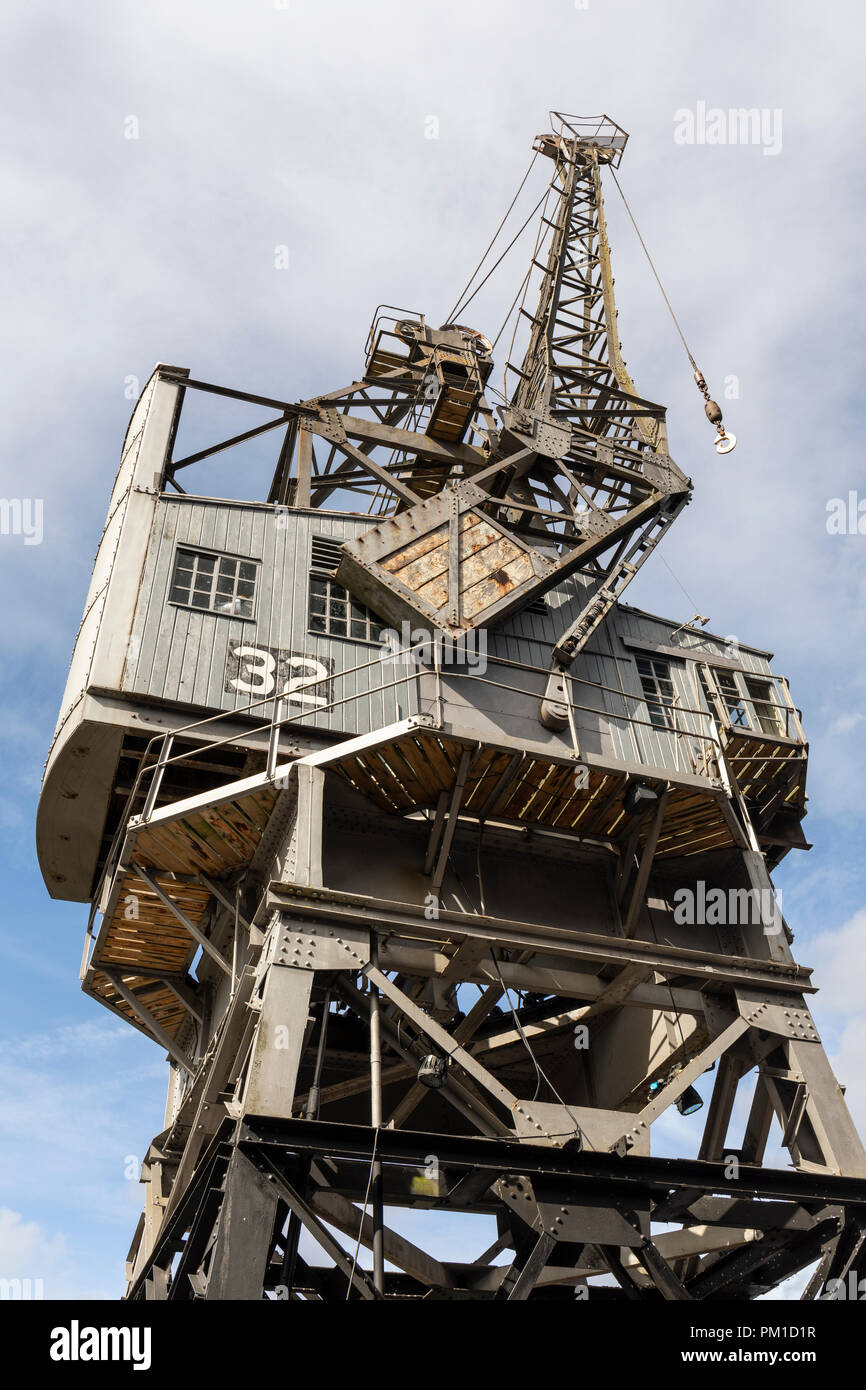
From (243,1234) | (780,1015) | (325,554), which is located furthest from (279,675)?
(780,1015)

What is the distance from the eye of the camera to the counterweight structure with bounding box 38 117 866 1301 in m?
11.9

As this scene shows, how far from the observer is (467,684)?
635 inches

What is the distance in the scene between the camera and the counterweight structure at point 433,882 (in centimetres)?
1195

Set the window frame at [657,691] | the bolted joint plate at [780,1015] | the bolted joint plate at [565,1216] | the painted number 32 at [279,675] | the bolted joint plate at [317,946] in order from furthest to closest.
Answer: the window frame at [657,691], the painted number 32 at [279,675], the bolted joint plate at [780,1015], the bolted joint plate at [317,946], the bolted joint plate at [565,1216]

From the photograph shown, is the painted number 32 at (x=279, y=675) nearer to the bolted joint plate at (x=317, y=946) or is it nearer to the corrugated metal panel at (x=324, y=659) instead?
the corrugated metal panel at (x=324, y=659)

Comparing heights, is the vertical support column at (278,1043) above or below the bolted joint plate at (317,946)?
below

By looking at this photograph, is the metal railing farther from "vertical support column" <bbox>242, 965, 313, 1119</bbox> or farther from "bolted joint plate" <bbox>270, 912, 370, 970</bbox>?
"vertical support column" <bbox>242, 965, 313, 1119</bbox>

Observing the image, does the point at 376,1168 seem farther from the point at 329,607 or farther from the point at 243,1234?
the point at 329,607

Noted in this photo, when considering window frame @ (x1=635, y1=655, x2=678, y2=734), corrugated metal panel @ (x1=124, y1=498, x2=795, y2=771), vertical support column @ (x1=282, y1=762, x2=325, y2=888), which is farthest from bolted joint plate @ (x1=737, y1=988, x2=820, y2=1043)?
vertical support column @ (x1=282, y1=762, x2=325, y2=888)

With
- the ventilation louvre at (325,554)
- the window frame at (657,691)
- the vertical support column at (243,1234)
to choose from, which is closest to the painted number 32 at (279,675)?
the ventilation louvre at (325,554)

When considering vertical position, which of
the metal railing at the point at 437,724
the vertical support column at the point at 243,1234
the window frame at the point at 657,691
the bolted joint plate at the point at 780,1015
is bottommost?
the vertical support column at the point at 243,1234

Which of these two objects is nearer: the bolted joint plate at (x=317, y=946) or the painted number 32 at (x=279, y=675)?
the bolted joint plate at (x=317, y=946)

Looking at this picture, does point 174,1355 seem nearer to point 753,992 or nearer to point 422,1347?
point 422,1347

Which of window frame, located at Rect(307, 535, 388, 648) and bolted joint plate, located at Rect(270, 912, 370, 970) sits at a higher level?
window frame, located at Rect(307, 535, 388, 648)
